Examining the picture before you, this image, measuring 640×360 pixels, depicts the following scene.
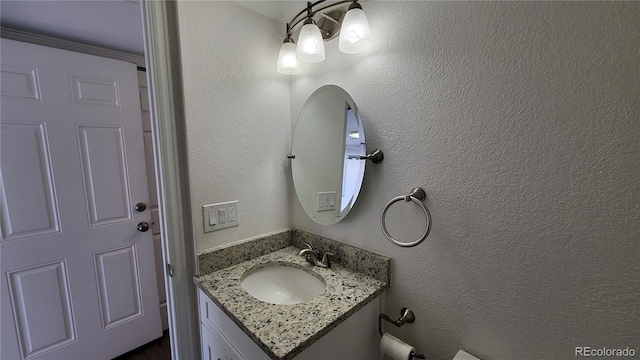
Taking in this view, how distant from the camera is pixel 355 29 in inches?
32.4

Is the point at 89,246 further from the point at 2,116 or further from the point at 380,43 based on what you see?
the point at 380,43

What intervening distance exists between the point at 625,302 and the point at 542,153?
0.35 meters

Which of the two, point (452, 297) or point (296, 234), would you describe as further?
point (296, 234)

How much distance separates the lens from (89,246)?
4.57ft

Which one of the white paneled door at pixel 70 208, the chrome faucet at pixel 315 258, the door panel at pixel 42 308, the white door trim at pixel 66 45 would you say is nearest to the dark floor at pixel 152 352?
the white paneled door at pixel 70 208

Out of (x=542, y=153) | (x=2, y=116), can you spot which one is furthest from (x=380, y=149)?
(x=2, y=116)

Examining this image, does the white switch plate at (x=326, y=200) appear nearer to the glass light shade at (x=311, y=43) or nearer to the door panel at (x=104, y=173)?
the glass light shade at (x=311, y=43)

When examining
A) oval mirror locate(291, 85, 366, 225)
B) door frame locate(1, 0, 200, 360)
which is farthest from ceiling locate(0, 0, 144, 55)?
oval mirror locate(291, 85, 366, 225)

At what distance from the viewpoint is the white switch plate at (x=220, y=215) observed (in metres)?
0.99

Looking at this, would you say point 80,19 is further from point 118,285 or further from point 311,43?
point 118,285

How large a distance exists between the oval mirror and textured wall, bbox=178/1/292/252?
12 centimetres

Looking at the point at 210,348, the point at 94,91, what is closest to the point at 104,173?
the point at 94,91

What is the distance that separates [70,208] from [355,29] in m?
1.70

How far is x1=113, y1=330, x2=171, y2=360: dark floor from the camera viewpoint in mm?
1593
